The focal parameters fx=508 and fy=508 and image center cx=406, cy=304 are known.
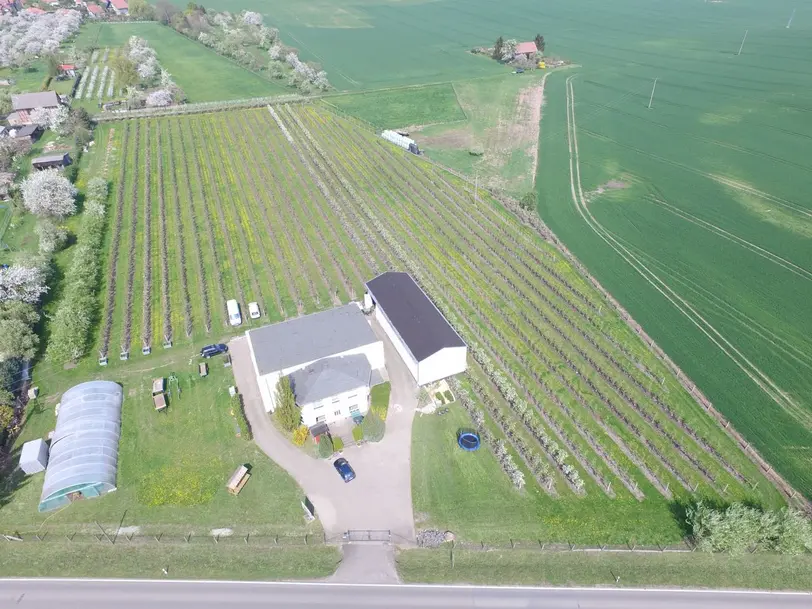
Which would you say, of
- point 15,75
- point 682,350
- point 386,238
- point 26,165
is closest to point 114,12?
point 15,75

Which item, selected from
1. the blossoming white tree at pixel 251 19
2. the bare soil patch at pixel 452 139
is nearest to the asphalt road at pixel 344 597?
the bare soil patch at pixel 452 139

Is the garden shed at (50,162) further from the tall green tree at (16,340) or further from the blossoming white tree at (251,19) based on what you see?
the blossoming white tree at (251,19)

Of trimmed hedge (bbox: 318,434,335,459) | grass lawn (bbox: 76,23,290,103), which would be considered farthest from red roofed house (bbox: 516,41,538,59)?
trimmed hedge (bbox: 318,434,335,459)

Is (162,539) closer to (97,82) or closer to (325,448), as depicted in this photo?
(325,448)

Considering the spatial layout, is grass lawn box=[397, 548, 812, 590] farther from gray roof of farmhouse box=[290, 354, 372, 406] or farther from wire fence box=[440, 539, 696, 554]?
gray roof of farmhouse box=[290, 354, 372, 406]

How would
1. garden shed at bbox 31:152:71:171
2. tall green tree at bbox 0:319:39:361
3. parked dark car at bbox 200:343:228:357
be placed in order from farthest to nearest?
garden shed at bbox 31:152:71:171
parked dark car at bbox 200:343:228:357
tall green tree at bbox 0:319:39:361
